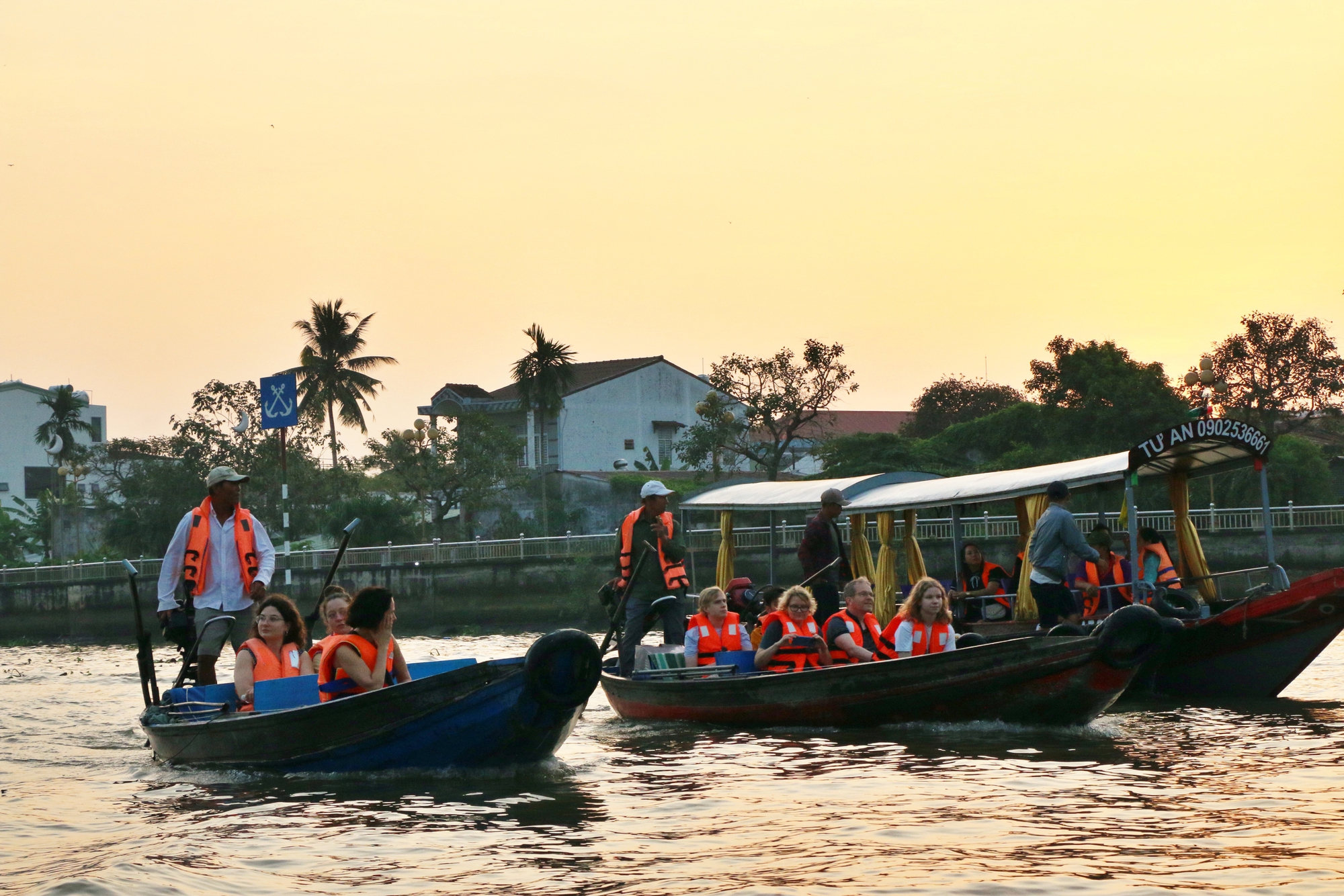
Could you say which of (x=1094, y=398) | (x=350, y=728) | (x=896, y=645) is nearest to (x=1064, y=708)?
(x=896, y=645)

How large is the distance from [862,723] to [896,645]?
67 cm

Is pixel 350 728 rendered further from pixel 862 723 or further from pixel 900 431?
pixel 900 431

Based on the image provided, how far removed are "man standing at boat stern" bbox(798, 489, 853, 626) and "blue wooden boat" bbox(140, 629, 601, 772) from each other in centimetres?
527

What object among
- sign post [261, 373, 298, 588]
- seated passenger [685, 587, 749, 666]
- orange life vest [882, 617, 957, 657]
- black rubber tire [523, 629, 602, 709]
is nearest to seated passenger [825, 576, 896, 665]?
orange life vest [882, 617, 957, 657]

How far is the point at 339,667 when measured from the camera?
9086 mm

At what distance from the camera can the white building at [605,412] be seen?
205 ft

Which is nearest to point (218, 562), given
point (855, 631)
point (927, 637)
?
point (855, 631)

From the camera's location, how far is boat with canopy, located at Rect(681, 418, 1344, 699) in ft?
42.6

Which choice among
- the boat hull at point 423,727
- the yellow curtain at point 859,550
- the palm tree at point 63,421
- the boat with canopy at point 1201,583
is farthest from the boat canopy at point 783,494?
the palm tree at point 63,421

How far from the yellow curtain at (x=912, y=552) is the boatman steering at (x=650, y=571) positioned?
3722 mm

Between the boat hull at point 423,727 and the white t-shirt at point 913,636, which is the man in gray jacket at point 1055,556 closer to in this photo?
the white t-shirt at point 913,636

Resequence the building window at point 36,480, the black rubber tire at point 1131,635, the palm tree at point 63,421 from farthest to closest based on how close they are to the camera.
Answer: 1. the building window at point 36,480
2. the palm tree at point 63,421
3. the black rubber tire at point 1131,635

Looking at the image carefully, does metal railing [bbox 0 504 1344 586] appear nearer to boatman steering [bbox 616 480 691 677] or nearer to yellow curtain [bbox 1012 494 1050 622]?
yellow curtain [bbox 1012 494 1050 622]

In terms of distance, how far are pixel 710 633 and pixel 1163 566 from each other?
4477 millimetres
